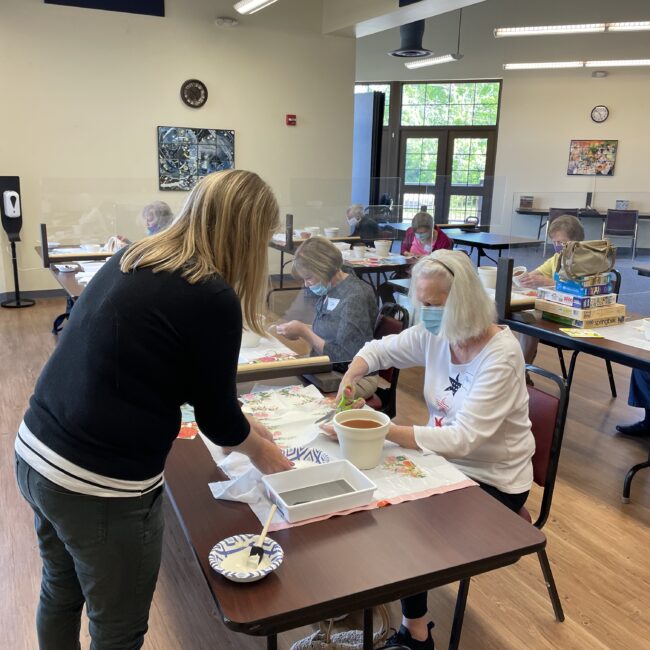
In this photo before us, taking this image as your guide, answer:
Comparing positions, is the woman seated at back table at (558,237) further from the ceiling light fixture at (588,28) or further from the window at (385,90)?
the window at (385,90)

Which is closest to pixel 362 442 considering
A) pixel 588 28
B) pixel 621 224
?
pixel 588 28

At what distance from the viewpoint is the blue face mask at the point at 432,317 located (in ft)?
5.83

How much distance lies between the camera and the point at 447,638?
1.85 metres

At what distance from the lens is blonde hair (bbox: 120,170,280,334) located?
106 cm

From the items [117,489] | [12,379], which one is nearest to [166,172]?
[12,379]

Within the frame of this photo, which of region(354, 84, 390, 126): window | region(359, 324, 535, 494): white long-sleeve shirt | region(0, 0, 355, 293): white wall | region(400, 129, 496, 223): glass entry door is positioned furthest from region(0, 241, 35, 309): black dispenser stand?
region(354, 84, 390, 126): window

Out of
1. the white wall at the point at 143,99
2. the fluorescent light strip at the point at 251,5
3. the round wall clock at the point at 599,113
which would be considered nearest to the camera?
the fluorescent light strip at the point at 251,5

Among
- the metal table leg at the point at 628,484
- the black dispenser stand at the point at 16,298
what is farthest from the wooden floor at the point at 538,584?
the black dispenser stand at the point at 16,298

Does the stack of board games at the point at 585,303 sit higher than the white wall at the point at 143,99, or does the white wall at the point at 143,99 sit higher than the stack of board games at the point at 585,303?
the white wall at the point at 143,99

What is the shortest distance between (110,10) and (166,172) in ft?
5.26

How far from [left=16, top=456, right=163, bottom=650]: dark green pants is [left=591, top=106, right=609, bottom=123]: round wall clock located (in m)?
10.4

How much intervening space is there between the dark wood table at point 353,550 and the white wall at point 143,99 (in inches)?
171

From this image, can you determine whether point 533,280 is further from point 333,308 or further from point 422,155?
point 422,155

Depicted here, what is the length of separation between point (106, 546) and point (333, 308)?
1.55 m
